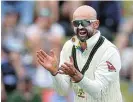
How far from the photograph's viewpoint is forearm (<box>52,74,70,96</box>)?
7.23m

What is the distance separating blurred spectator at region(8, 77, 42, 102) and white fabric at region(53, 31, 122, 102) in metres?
3.32

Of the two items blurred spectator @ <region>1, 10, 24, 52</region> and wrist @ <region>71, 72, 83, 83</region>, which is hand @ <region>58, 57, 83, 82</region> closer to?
wrist @ <region>71, 72, 83, 83</region>

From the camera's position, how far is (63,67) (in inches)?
264

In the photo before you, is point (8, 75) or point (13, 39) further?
point (13, 39)

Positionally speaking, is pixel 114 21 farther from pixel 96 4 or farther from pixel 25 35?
→ pixel 25 35

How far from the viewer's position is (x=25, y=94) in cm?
1084

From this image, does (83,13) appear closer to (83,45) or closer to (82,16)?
(82,16)

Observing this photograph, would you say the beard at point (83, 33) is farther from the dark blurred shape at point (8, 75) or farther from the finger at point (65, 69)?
the dark blurred shape at point (8, 75)

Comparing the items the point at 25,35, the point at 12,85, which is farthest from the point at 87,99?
the point at 25,35

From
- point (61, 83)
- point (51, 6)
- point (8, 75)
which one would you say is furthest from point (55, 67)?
point (51, 6)

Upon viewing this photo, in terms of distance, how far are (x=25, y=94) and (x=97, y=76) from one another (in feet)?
12.8

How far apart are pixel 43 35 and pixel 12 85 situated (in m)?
1.13

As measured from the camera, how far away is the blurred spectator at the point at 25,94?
1073 cm

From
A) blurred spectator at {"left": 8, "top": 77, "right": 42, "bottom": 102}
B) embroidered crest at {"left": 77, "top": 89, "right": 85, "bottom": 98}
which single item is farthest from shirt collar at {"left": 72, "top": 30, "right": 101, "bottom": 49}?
blurred spectator at {"left": 8, "top": 77, "right": 42, "bottom": 102}
